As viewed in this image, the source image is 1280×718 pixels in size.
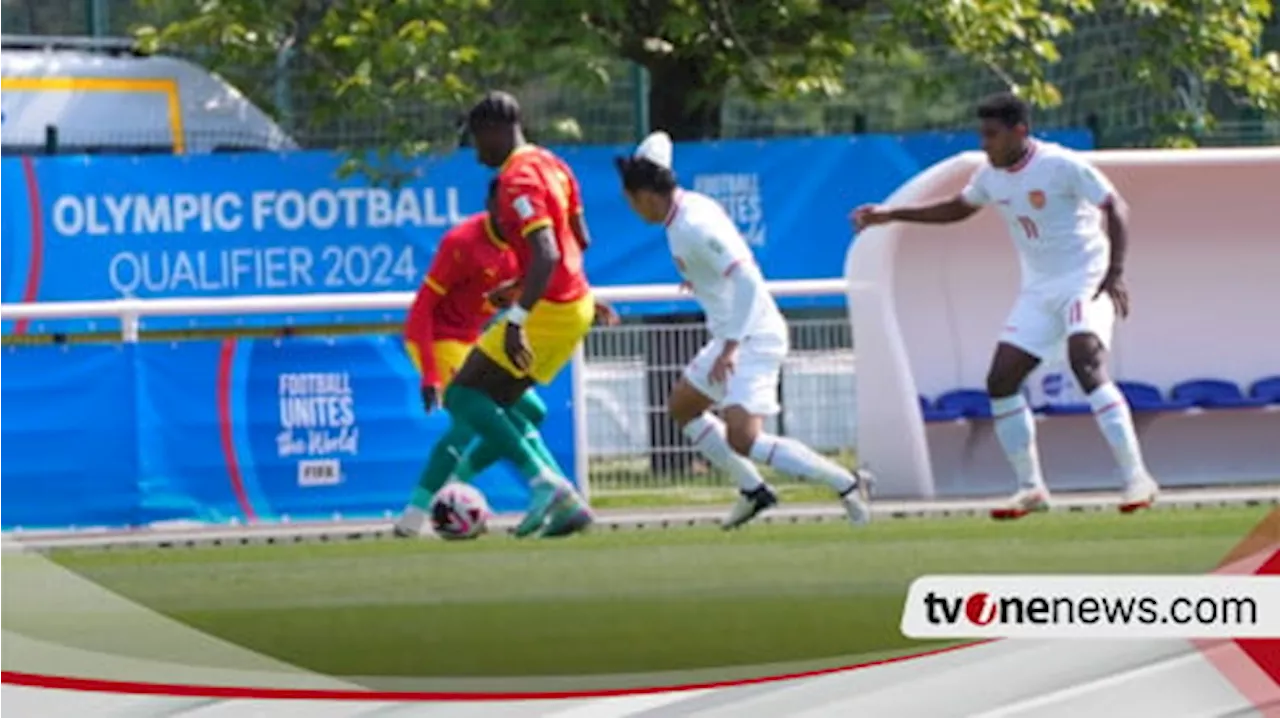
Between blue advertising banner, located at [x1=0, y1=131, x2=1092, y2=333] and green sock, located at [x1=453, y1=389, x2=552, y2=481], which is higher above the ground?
blue advertising banner, located at [x1=0, y1=131, x2=1092, y2=333]

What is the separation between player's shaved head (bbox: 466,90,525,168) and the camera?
1050 centimetres

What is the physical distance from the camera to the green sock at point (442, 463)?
10.9 metres

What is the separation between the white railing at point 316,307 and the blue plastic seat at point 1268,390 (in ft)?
5.62

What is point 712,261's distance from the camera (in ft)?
34.6

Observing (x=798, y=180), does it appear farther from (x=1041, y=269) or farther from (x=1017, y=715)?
(x=1017, y=715)

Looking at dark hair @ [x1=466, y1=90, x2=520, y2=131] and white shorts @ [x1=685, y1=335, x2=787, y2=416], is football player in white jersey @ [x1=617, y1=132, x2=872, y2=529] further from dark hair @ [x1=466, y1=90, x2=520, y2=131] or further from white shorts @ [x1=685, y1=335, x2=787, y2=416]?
dark hair @ [x1=466, y1=90, x2=520, y2=131]

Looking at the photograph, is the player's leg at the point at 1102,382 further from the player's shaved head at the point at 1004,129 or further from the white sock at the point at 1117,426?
the player's shaved head at the point at 1004,129

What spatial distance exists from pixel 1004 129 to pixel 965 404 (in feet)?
7.05

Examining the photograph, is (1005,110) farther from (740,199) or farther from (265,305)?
(740,199)

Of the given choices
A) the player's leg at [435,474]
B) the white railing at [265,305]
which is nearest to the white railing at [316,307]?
the white railing at [265,305]

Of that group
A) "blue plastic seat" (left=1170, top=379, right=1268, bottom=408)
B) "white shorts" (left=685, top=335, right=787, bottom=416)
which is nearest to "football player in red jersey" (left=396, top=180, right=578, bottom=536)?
"white shorts" (left=685, top=335, right=787, bottom=416)

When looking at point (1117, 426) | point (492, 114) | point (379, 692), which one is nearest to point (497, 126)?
point (492, 114)

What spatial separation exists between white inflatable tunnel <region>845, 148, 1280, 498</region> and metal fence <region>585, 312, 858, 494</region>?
31cm

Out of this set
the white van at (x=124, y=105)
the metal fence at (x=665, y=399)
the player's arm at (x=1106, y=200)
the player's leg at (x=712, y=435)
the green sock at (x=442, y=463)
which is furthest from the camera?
the white van at (x=124, y=105)
